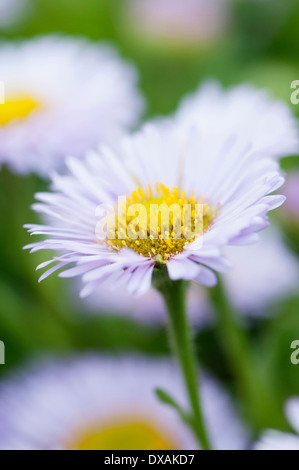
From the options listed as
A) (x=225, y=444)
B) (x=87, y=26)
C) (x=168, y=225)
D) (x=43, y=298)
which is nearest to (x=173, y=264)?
(x=168, y=225)

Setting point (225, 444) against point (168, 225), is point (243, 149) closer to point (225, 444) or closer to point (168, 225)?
point (168, 225)

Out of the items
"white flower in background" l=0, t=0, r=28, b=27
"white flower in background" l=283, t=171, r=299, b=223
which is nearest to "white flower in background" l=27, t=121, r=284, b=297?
"white flower in background" l=283, t=171, r=299, b=223

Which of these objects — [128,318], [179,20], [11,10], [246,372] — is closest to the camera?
[246,372]

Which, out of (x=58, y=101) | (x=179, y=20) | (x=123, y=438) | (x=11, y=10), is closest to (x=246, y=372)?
(x=123, y=438)

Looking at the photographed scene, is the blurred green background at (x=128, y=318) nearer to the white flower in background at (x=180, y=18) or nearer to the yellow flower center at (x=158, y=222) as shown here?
the white flower in background at (x=180, y=18)

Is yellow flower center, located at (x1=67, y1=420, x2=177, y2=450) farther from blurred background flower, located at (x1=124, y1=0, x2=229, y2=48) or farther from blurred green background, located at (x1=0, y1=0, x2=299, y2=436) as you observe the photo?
blurred background flower, located at (x1=124, y1=0, x2=229, y2=48)

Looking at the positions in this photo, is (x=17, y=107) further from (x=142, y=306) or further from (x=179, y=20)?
(x=179, y=20)

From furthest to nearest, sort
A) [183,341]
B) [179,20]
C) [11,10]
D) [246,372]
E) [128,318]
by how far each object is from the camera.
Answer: [11,10] → [179,20] → [128,318] → [246,372] → [183,341]
